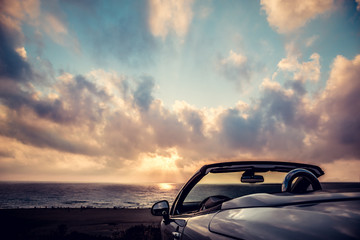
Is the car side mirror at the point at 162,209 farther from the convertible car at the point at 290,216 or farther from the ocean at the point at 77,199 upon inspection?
the ocean at the point at 77,199

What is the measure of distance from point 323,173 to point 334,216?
221cm

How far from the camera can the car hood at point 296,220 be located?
0.73 metres

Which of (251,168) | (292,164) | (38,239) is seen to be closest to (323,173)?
(292,164)

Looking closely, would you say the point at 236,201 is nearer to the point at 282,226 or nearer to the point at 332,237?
the point at 282,226

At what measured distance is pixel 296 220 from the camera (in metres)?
0.87

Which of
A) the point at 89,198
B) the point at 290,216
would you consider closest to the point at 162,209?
the point at 290,216

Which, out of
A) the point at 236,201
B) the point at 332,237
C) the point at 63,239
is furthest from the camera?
the point at 63,239

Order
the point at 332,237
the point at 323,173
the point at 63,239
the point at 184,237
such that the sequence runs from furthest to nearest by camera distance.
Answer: the point at 63,239 < the point at 323,173 < the point at 184,237 < the point at 332,237

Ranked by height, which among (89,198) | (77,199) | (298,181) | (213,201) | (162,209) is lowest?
(89,198)

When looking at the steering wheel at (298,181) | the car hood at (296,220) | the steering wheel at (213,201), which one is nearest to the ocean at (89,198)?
the steering wheel at (213,201)

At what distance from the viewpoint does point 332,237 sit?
70cm

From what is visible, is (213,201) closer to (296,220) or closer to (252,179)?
(252,179)

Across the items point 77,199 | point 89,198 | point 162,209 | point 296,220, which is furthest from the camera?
point 89,198

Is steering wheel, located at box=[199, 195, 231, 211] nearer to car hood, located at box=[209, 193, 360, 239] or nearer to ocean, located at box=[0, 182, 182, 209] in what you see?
car hood, located at box=[209, 193, 360, 239]
